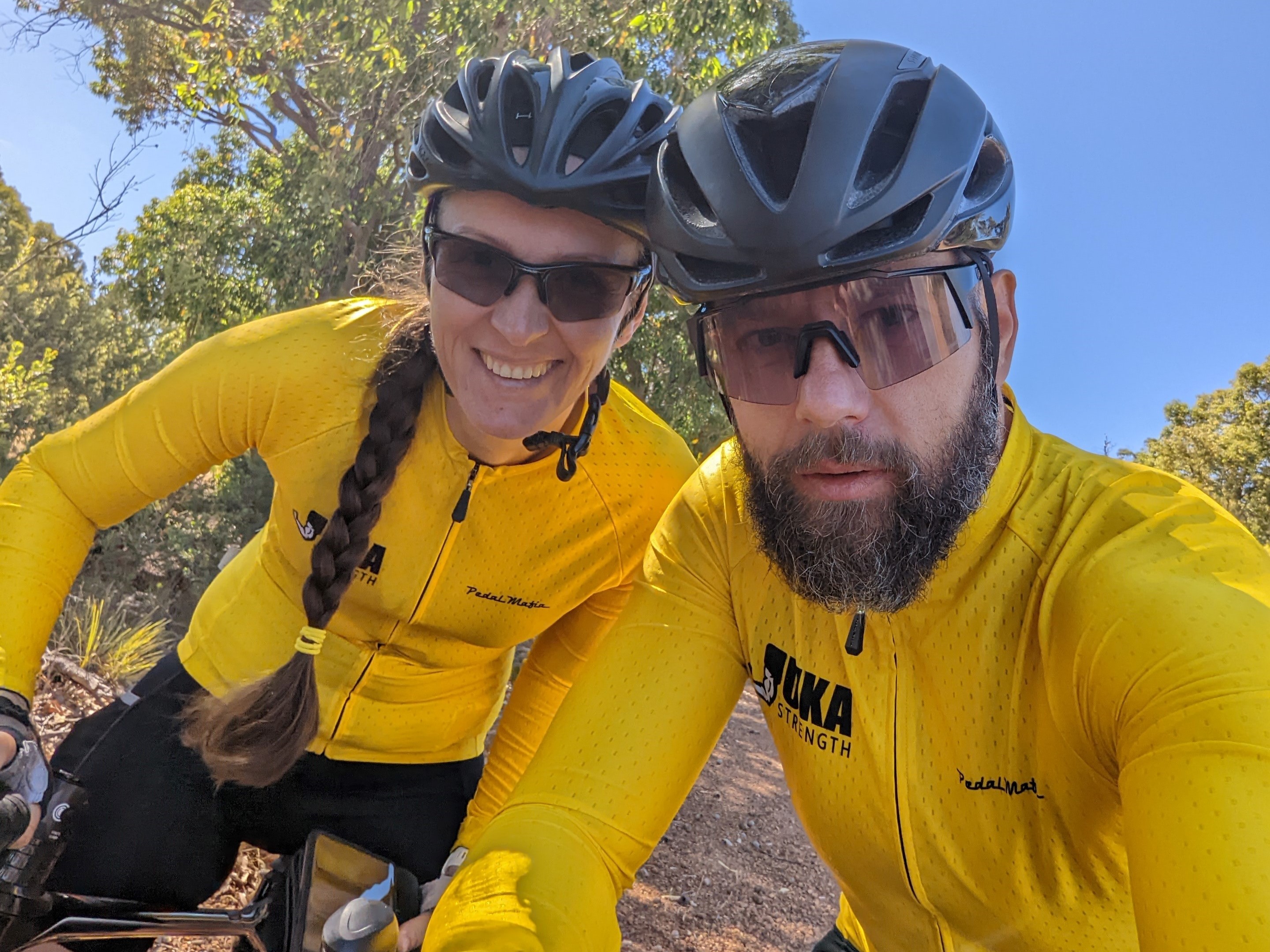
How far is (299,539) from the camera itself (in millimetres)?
2258

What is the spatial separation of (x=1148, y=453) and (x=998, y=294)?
2537 cm

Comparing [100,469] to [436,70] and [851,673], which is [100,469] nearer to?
[851,673]

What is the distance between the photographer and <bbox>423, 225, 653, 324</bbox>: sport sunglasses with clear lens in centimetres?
200

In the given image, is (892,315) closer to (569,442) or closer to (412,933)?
(569,442)

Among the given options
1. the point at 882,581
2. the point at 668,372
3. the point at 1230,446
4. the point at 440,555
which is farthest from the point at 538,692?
the point at 1230,446

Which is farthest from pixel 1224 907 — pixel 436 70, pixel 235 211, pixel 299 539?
pixel 235 211

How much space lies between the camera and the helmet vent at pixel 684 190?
1.51 meters

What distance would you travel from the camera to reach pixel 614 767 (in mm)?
1460

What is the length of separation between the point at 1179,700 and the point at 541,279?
161 cm

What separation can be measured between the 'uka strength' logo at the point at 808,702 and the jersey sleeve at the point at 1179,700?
15.8 inches

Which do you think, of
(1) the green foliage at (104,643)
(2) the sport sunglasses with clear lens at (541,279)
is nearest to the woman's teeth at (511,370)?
(2) the sport sunglasses with clear lens at (541,279)

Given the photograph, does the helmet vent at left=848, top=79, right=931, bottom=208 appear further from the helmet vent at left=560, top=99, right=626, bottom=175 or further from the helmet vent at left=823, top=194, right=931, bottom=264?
the helmet vent at left=560, top=99, right=626, bottom=175

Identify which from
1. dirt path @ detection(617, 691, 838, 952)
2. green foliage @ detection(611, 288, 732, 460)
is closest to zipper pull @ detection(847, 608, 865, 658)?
dirt path @ detection(617, 691, 838, 952)

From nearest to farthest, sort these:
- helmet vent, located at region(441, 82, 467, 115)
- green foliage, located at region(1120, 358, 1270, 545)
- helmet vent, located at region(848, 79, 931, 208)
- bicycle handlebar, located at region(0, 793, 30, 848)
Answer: helmet vent, located at region(848, 79, 931, 208) < bicycle handlebar, located at region(0, 793, 30, 848) < helmet vent, located at region(441, 82, 467, 115) < green foliage, located at region(1120, 358, 1270, 545)
